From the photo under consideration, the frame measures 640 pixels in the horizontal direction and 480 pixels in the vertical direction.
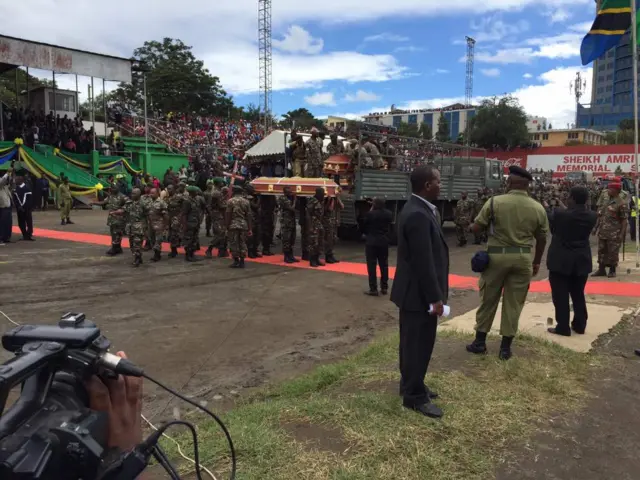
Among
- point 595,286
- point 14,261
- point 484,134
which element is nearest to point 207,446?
point 595,286

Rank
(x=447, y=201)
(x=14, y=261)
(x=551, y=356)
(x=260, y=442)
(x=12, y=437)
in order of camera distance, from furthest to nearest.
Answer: (x=447, y=201), (x=14, y=261), (x=551, y=356), (x=260, y=442), (x=12, y=437)

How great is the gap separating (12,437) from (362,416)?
2.73 meters

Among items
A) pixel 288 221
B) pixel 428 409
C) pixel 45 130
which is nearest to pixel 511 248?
pixel 428 409

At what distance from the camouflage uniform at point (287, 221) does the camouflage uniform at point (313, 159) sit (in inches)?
63.8

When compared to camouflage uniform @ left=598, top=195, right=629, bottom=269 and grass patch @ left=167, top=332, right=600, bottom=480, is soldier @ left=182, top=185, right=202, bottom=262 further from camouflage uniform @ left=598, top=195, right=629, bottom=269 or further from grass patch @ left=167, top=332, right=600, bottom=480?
camouflage uniform @ left=598, top=195, right=629, bottom=269

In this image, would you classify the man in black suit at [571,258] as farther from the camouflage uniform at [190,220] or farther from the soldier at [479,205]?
the soldier at [479,205]

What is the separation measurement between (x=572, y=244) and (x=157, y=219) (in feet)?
26.2

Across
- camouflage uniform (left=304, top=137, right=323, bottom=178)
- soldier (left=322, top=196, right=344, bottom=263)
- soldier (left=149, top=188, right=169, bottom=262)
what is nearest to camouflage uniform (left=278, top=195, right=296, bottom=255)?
soldier (left=322, top=196, right=344, bottom=263)

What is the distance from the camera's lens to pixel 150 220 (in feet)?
34.9

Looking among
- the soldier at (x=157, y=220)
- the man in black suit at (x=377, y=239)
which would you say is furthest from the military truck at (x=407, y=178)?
the soldier at (x=157, y=220)

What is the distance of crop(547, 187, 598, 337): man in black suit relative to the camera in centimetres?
543

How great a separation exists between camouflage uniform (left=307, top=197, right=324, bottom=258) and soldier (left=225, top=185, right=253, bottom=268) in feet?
4.18

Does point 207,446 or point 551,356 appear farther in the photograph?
point 551,356

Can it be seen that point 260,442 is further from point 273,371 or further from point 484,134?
point 484,134
